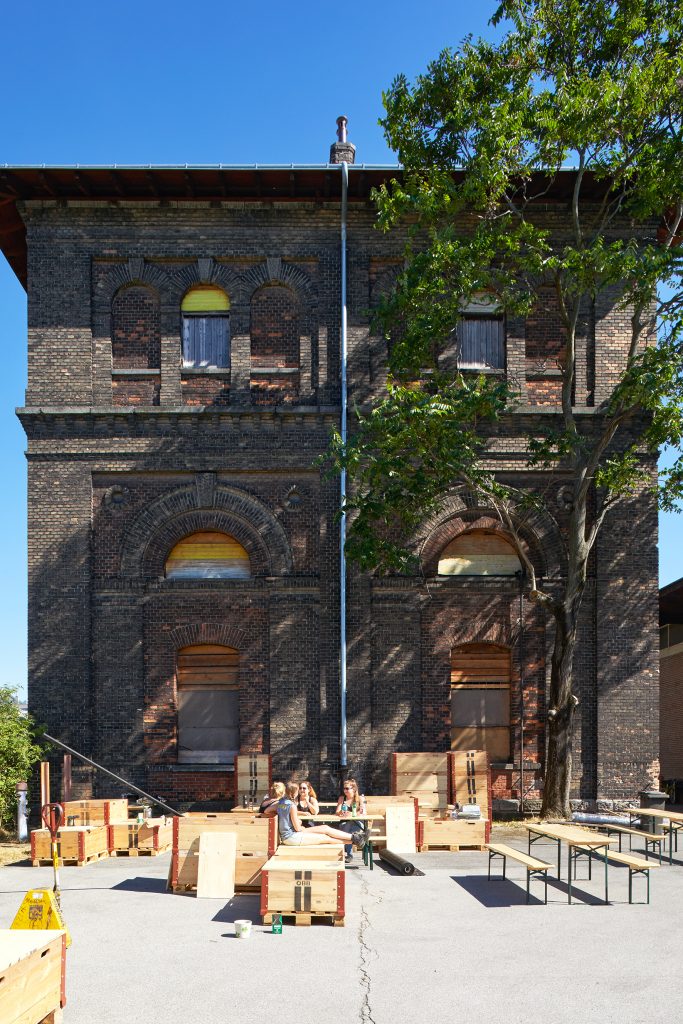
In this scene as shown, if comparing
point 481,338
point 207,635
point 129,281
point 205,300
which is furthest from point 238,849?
point 129,281

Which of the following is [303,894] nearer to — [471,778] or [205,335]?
[471,778]

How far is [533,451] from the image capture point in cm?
1969

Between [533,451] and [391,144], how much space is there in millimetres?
6470

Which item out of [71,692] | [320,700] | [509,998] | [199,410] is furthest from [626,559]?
[509,998]

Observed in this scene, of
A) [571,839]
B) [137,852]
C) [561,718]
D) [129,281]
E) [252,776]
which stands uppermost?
[129,281]

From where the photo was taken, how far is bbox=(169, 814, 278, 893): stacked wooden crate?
12.6 metres

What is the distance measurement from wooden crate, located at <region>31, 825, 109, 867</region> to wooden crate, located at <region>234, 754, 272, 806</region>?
385cm

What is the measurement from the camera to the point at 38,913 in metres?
8.27

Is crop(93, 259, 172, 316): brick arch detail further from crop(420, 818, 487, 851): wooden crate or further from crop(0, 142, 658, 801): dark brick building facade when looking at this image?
crop(420, 818, 487, 851): wooden crate

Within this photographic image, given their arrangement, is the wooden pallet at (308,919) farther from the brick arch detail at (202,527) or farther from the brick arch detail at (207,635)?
the brick arch detail at (202,527)

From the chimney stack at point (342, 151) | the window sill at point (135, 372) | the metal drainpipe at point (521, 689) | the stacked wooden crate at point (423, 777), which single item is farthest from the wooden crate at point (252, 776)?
the chimney stack at point (342, 151)

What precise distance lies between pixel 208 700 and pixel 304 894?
931 cm

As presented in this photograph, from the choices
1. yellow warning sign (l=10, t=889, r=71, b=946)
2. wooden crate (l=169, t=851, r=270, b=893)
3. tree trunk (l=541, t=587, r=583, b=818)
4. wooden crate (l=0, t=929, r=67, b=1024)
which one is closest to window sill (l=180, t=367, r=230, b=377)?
tree trunk (l=541, t=587, r=583, b=818)

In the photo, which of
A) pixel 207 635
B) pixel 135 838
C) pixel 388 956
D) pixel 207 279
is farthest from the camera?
pixel 207 279
